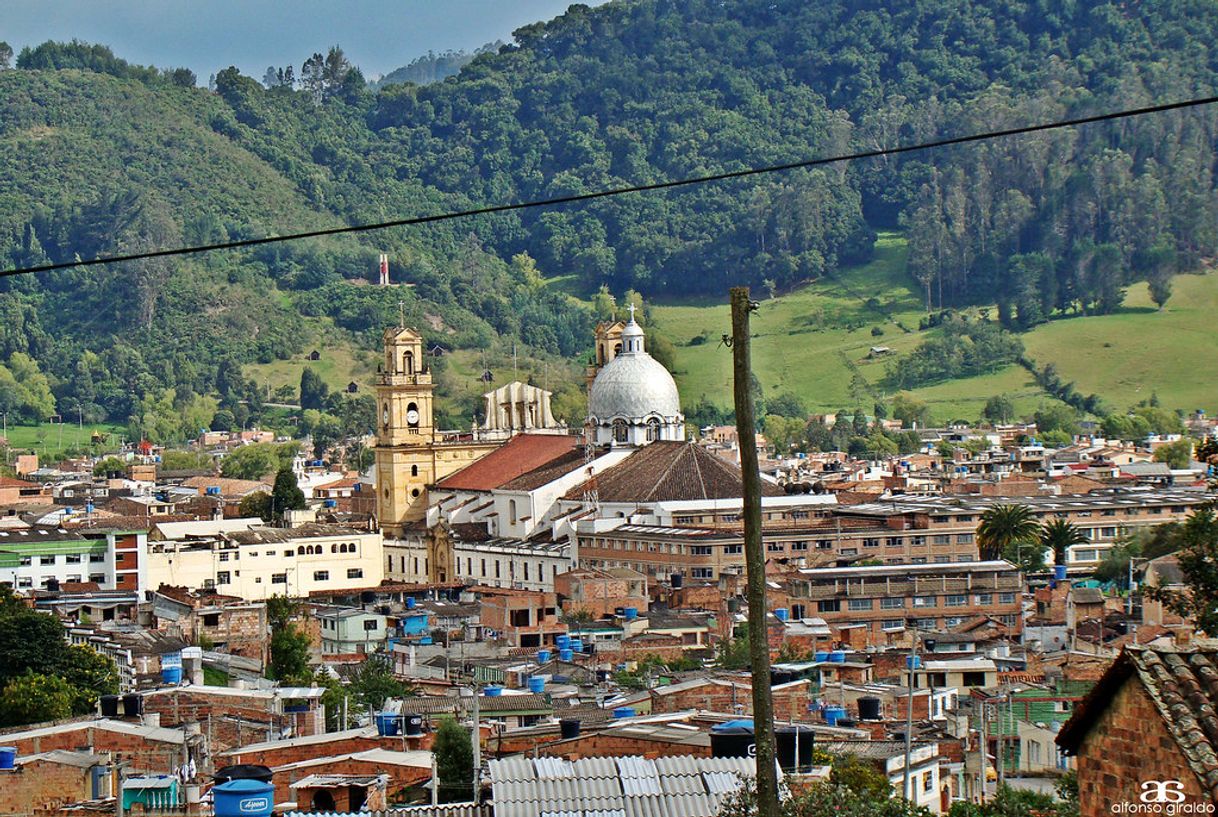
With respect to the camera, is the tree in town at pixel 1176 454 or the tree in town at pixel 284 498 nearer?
the tree in town at pixel 284 498

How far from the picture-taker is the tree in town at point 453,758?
66.6 ft

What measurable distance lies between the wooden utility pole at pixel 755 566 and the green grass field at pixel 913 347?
346 ft

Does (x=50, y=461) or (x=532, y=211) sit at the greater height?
(x=532, y=211)

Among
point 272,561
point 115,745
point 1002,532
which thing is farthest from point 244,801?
point 272,561

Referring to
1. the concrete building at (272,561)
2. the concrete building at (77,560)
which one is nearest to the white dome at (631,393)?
the concrete building at (272,561)

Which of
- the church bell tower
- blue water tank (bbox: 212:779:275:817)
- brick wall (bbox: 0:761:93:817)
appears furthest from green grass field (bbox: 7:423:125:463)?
→ blue water tank (bbox: 212:779:275:817)

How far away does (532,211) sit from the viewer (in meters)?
190

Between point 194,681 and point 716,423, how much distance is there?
8664cm

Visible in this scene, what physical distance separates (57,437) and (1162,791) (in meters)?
122

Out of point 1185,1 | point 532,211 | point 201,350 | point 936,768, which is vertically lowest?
point 936,768

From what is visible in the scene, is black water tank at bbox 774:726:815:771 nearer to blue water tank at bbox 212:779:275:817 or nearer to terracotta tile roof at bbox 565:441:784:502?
blue water tank at bbox 212:779:275:817

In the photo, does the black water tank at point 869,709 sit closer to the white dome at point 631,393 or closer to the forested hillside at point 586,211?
the white dome at point 631,393

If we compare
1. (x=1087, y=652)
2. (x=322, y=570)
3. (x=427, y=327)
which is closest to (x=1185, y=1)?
(x=427, y=327)

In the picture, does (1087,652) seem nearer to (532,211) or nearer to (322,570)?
(322,570)
